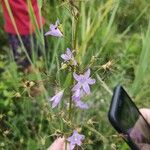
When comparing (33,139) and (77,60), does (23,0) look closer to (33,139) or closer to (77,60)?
(33,139)

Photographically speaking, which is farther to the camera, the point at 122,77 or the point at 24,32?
the point at 24,32

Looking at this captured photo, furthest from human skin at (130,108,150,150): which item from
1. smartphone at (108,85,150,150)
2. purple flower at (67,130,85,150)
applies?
purple flower at (67,130,85,150)

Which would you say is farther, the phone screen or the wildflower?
the phone screen

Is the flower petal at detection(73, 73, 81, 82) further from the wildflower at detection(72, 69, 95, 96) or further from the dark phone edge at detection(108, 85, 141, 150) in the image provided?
the dark phone edge at detection(108, 85, 141, 150)

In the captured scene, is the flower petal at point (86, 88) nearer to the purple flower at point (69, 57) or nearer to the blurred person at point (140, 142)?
the purple flower at point (69, 57)

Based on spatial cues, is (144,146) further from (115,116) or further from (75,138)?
(75,138)

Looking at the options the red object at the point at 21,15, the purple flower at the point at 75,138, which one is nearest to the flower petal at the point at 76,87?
the purple flower at the point at 75,138

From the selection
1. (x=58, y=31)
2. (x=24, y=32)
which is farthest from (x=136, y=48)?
(x=58, y=31)
